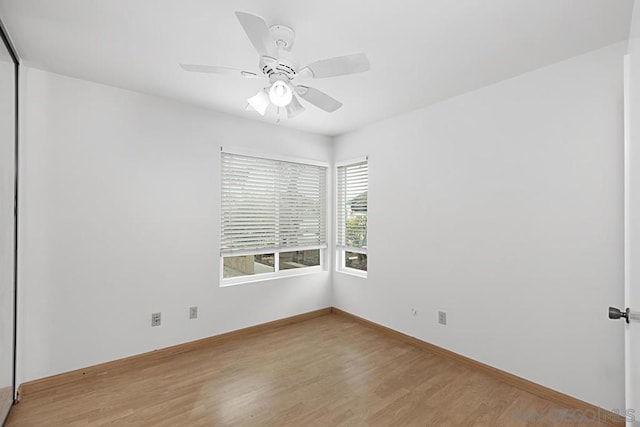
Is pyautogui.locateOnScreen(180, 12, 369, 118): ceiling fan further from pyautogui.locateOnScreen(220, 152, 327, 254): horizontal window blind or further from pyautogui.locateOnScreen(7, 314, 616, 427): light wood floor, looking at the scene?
pyautogui.locateOnScreen(7, 314, 616, 427): light wood floor

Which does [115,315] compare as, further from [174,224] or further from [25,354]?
[174,224]

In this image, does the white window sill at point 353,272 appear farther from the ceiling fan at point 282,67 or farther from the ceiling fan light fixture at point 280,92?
the ceiling fan light fixture at point 280,92

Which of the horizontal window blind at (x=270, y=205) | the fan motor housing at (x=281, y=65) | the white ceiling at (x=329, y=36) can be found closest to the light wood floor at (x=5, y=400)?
the horizontal window blind at (x=270, y=205)

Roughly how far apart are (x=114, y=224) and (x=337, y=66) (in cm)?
242

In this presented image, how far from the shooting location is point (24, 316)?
94.1 inches

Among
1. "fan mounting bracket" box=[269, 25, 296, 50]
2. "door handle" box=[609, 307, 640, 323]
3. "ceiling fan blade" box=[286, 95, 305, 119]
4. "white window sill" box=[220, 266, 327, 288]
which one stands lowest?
"white window sill" box=[220, 266, 327, 288]

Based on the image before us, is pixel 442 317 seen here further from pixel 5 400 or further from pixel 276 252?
pixel 5 400

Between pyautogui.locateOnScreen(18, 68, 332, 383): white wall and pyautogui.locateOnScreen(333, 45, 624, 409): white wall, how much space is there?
1995 millimetres

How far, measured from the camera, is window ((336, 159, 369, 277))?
4031 millimetres

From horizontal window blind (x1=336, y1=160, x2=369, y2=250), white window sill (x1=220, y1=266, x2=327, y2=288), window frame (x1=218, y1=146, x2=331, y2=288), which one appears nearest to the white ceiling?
window frame (x1=218, y1=146, x2=331, y2=288)

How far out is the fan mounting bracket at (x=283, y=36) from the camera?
182 centimetres

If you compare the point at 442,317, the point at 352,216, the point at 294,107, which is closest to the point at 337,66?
the point at 294,107

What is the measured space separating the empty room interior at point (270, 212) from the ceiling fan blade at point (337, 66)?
0.02m

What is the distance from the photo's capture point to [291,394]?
2396mm
